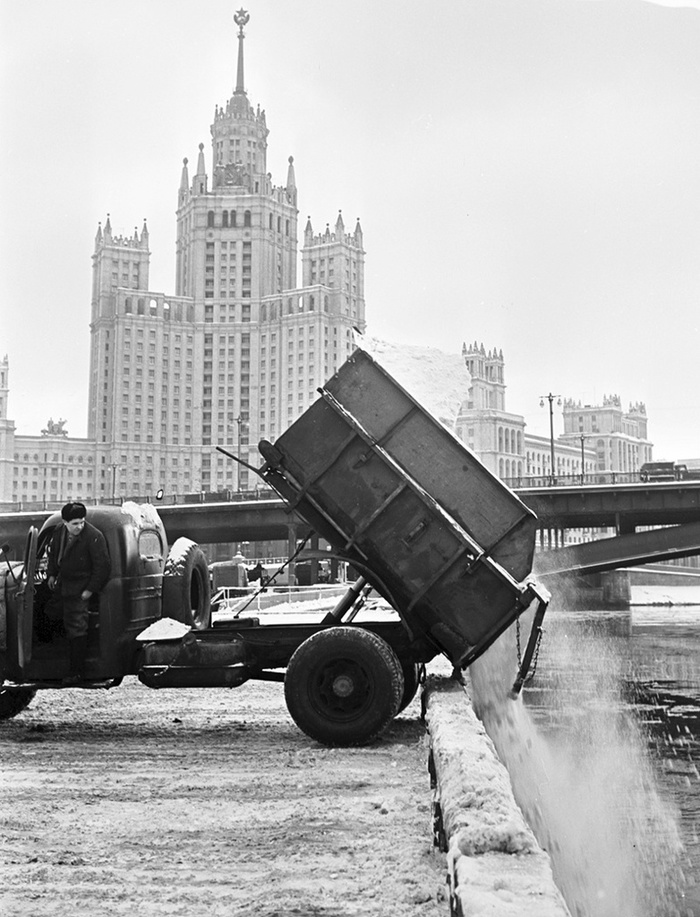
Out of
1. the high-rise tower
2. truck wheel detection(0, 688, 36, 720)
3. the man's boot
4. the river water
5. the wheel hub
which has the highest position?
the high-rise tower

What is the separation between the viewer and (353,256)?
19875 cm

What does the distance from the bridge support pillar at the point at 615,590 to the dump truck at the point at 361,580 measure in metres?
67.1

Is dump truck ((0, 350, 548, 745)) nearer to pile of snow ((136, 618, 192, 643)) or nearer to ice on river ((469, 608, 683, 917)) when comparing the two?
pile of snow ((136, 618, 192, 643))

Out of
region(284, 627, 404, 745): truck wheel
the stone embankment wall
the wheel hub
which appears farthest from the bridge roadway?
the stone embankment wall

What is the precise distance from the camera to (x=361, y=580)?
938 centimetres

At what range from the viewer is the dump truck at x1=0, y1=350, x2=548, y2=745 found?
816 centimetres

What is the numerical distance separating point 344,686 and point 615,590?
6950 centimetres

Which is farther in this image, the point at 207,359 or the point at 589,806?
the point at 207,359

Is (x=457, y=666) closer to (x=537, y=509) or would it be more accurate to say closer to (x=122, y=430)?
(x=537, y=509)

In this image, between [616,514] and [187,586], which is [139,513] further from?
[616,514]

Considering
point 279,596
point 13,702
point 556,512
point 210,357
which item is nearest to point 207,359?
point 210,357

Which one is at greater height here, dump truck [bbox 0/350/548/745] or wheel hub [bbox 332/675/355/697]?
dump truck [bbox 0/350/548/745]

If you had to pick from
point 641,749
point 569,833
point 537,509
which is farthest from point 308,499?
point 537,509

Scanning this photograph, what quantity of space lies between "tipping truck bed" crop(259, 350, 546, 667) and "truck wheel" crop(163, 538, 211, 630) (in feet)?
5.40
